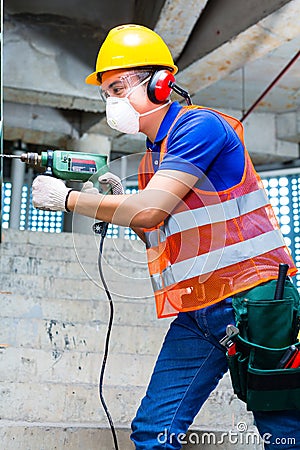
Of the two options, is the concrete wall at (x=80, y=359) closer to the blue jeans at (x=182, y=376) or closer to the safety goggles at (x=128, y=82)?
the blue jeans at (x=182, y=376)

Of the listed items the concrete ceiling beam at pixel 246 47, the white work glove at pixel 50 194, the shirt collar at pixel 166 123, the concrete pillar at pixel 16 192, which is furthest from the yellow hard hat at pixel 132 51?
the concrete pillar at pixel 16 192

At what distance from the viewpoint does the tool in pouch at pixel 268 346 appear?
1.56m

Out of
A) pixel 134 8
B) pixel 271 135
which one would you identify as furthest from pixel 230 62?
pixel 271 135

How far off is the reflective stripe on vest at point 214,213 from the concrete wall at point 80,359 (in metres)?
0.22

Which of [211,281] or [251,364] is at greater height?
[211,281]

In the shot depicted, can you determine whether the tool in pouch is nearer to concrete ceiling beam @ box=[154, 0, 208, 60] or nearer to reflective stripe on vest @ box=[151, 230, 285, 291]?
reflective stripe on vest @ box=[151, 230, 285, 291]

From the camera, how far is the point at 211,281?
66.6 inches

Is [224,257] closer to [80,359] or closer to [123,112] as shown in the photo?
[123,112]

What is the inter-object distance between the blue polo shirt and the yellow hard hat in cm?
28

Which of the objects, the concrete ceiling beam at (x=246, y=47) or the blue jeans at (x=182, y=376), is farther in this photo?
the concrete ceiling beam at (x=246, y=47)

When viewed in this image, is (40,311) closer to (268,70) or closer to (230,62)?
(230,62)

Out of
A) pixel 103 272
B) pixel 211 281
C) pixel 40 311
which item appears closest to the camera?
pixel 211 281

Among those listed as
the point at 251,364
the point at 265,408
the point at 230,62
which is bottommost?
the point at 265,408

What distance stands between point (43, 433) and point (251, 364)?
0.97 meters
